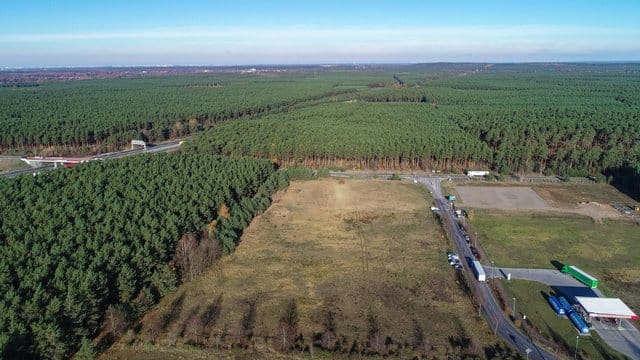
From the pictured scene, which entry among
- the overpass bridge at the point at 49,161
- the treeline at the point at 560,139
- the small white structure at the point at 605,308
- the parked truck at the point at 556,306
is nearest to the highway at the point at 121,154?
the overpass bridge at the point at 49,161

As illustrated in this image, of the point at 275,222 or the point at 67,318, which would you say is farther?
the point at 275,222

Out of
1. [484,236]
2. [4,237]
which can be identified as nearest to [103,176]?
[4,237]

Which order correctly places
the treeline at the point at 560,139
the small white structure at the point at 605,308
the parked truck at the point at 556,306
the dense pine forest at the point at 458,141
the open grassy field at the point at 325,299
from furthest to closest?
the dense pine forest at the point at 458,141 < the treeline at the point at 560,139 < the parked truck at the point at 556,306 < the small white structure at the point at 605,308 < the open grassy field at the point at 325,299

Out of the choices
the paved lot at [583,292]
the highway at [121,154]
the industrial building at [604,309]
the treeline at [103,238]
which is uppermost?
the treeline at [103,238]

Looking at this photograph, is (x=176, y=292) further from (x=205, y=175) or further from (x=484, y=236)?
(x=484, y=236)

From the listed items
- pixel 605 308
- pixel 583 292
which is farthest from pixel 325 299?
pixel 583 292

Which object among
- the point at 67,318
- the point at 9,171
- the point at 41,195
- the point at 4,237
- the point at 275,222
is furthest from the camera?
the point at 9,171

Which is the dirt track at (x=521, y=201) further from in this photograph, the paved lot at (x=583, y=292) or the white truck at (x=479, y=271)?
the white truck at (x=479, y=271)
